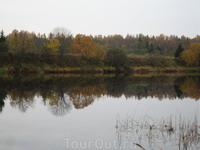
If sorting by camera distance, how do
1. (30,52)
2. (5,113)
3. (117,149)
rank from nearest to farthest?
(117,149)
(5,113)
(30,52)

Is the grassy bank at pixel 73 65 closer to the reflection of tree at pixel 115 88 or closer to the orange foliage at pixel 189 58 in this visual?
the orange foliage at pixel 189 58

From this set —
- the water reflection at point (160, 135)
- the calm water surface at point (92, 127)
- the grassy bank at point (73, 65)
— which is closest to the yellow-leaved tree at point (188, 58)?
the grassy bank at point (73, 65)

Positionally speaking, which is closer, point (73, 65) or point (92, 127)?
point (92, 127)

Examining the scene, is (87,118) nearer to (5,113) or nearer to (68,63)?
(5,113)

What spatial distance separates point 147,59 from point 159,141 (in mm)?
69512

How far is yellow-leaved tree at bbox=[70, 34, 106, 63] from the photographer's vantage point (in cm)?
6128

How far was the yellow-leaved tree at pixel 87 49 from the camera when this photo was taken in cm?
6128

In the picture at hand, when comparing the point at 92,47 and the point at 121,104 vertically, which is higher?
the point at 92,47

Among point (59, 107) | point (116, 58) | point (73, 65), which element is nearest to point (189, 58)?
point (116, 58)

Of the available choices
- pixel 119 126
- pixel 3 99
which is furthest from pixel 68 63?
pixel 119 126

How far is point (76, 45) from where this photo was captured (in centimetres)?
6175

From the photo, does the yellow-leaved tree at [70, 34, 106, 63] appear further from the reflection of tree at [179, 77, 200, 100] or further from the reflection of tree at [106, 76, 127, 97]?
the reflection of tree at [179, 77, 200, 100]

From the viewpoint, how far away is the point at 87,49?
61.2 meters

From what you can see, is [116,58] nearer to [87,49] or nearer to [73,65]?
[87,49]
